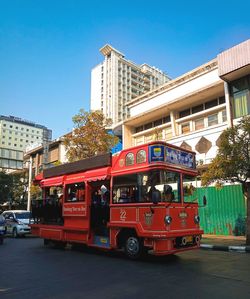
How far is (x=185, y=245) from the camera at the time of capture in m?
9.36

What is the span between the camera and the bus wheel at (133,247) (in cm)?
925

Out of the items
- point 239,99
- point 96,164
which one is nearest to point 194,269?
point 96,164

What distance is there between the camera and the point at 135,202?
31.0 feet

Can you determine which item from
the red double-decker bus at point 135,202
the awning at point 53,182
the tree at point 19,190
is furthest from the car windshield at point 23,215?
the tree at point 19,190

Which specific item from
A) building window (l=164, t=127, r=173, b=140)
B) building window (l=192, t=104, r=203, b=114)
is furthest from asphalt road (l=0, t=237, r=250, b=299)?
building window (l=164, t=127, r=173, b=140)

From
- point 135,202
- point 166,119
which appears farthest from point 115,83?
point 135,202

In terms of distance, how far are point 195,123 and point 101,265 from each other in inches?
704

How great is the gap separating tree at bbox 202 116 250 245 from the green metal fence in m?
3.90

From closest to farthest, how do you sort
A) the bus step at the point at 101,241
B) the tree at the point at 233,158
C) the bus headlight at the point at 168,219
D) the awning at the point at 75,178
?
the bus headlight at the point at 168,219, the bus step at the point at 101,241, the awning at the point at 75,178, the tree at the point at 233,158

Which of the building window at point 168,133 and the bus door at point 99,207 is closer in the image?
the bus door at point 99,207

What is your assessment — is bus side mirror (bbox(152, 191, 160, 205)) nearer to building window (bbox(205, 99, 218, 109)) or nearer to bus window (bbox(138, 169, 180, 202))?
bus window (bbox(138, 169, 180, 202))

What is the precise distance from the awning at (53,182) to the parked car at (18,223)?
6478 millimetres

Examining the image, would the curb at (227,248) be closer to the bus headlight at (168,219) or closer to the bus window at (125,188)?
the bus headlight at (168,219)

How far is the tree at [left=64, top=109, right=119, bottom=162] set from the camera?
909 inches
